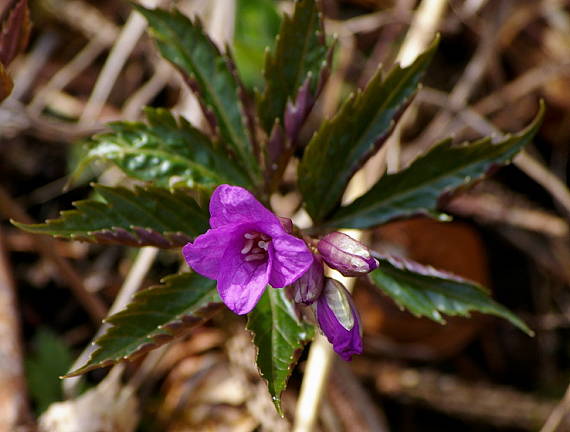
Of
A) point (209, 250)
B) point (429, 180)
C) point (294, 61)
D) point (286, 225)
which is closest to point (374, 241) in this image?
point (429, 180)

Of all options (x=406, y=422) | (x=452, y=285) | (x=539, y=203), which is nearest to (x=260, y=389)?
(x=406, y=422)

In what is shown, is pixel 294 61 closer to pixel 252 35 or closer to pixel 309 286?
pixel 309 286

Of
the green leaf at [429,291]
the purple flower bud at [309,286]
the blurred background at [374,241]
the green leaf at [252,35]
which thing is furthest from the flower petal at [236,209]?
the green leaf at [252,35]

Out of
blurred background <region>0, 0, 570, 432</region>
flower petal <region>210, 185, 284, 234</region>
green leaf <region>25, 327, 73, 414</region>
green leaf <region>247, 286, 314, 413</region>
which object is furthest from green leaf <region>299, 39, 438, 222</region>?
green leaf <region>25, 327, 73, 414</region>

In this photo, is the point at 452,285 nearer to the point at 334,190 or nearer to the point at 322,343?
the point at 334,190

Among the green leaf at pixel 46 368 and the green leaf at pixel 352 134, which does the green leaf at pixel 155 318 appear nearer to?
the green leaf at pixel 352 134
